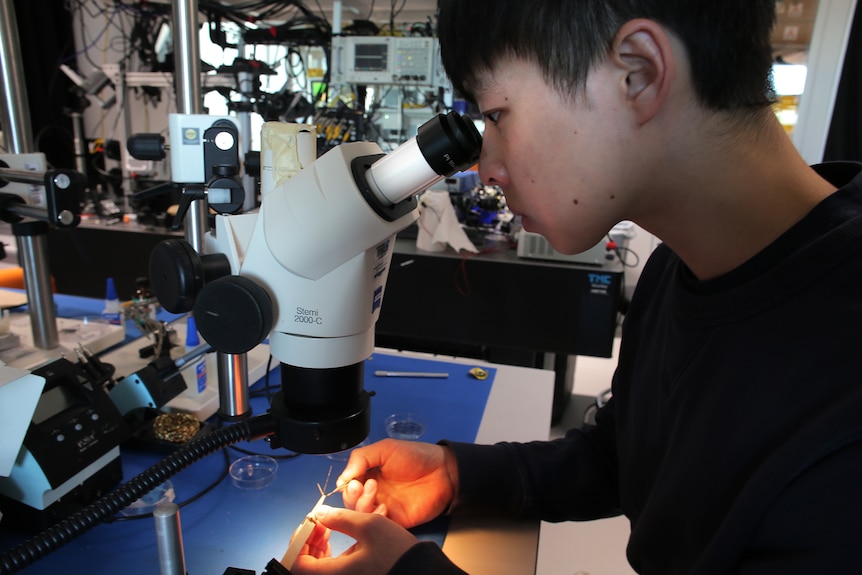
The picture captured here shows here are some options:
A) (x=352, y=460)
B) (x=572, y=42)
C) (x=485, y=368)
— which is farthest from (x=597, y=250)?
(x=572, y=42)

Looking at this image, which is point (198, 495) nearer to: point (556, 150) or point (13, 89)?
point (556, 150)

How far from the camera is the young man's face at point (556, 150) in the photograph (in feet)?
1.59

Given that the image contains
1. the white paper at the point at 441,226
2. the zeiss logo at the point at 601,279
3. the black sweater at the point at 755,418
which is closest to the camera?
the black sweater at the point at 755,418

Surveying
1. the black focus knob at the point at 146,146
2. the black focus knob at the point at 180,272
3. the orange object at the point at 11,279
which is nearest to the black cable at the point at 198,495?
the black focus knob at the point at 180,272

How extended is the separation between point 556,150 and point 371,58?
9.60ft

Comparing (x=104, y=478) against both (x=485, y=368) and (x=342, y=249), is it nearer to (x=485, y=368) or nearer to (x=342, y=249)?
(x=342, y=249)

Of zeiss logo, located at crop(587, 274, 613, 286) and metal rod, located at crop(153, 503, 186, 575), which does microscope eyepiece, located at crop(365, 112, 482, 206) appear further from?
zeiss logo, located at crop(587, 274, 613, 286)

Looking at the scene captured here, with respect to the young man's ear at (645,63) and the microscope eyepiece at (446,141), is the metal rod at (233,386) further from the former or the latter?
the young man's ear at (645,63)

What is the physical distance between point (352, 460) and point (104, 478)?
0.35 metres

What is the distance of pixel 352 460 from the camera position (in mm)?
764

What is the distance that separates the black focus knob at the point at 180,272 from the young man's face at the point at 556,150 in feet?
0.95

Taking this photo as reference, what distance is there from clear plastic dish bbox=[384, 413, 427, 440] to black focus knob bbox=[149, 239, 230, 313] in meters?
0.53

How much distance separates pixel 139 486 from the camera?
1.91ft

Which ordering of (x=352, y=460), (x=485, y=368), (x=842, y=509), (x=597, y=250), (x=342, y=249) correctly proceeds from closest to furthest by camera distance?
1. (x=842, y=509)
2. (x=342, y=249)
3. (x=352, y=460)
4. (x=485, y=368)
5. (x=597, y=250)
